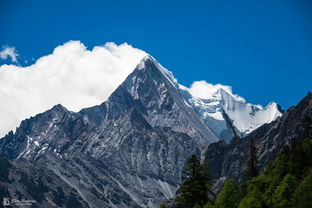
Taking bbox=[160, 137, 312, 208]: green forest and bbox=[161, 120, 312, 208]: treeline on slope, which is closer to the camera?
bbox=[161, 120, 312, 208]: treeline on slope

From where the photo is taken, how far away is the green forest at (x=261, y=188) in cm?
7556

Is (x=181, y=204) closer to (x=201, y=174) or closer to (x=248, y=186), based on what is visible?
(x=201, y=174)

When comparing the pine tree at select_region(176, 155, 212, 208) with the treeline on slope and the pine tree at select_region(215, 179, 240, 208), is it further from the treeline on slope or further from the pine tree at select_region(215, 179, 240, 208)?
the pine tree at select_region(215, 179, 240, 208)

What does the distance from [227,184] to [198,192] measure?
5.59 m

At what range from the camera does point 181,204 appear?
82938 mm

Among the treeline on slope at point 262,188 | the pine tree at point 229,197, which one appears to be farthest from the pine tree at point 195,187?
the pine tree at point 229,197

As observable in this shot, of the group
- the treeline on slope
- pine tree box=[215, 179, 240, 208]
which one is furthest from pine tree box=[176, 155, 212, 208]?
pine tree box=[215, 179, 240, 208]

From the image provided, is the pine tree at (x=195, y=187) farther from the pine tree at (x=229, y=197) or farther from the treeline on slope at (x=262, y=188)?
the pine tree at (x=229, y=197)

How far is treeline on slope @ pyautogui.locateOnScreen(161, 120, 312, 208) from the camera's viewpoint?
247 feet

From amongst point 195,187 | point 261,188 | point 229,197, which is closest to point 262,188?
point 261,188

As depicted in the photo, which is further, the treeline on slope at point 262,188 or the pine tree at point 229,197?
the pine tree at point 229,197

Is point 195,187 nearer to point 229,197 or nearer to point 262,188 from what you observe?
point 229,197

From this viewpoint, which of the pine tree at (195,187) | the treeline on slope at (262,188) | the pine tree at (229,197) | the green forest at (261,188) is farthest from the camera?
the pine tree at (229,197)

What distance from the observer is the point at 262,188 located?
83875mm
